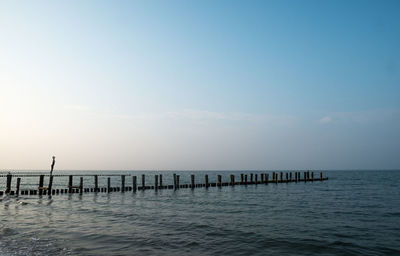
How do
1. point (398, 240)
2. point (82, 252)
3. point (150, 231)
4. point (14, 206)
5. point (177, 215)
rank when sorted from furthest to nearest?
point (14, 206) < point (177, 215) < point (150, 231) < point (398, 240) < point (82, 252)

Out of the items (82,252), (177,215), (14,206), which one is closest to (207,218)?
(177,215)

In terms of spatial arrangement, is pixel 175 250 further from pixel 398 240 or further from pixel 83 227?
pixel 398 240

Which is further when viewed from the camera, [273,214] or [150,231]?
[273,214]

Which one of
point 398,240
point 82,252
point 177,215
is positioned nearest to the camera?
point 82,252

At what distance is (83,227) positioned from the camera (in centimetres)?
1532

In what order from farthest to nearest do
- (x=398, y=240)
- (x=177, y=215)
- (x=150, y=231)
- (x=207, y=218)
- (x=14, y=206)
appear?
1. (x=14, y=206)
2. (x=177, y=215)
3. (x=207, y=218)
4. (x=150, y=231)
5. (x=398, y=240)

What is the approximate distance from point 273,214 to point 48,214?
1450 centimetres

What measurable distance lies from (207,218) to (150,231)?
486cm

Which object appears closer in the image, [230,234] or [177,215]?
[230,234]

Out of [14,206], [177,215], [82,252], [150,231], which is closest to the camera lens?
[82,252]

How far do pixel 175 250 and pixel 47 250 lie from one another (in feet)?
15.1

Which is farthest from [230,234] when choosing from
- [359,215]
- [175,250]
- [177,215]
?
[359,215]

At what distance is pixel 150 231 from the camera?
1463 centimetres

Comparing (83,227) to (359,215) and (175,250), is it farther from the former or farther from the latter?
(359,215)
